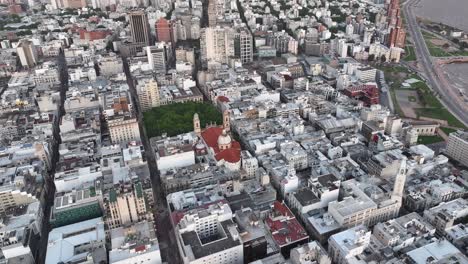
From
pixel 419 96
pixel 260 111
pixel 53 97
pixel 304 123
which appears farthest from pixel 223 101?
pixel 419 96

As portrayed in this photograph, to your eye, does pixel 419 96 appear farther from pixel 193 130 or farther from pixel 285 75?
pixel 193 130

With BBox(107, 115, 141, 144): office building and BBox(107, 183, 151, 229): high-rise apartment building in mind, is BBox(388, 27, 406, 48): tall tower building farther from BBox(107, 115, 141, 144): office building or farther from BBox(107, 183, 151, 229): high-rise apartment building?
BBox(107, 183, 151, 229): high-rise apartment building

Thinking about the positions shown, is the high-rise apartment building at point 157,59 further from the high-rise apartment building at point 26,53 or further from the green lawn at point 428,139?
the green lawn at point 428,139

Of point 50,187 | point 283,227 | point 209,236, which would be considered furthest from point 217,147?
point 50,187

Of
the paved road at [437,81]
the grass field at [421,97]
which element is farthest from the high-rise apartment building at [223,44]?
the paved road at [437,81]

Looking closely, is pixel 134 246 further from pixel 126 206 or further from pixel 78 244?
pixel 78 244
